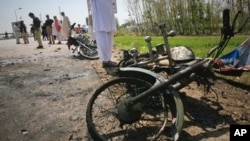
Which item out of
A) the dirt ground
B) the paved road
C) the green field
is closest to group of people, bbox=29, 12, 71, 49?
the green field

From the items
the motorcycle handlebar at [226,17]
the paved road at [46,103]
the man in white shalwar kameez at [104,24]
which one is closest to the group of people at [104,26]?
the man in white shalwar kameez at [104,24]

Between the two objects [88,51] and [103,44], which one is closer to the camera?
[103,44]

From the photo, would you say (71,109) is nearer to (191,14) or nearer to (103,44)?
(103,44)

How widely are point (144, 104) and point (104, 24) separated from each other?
13.3ft

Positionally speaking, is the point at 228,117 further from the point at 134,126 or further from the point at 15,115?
the point at 15,115

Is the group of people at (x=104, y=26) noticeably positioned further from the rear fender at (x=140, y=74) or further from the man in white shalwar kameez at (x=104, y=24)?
the rear fender at (x=140, y=74)

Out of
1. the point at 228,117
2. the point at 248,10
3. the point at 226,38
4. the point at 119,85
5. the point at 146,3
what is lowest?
the point at 228,117

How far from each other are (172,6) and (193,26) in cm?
206

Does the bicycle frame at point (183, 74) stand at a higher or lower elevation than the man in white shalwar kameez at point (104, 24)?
lower

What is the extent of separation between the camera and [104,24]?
684 centimetres

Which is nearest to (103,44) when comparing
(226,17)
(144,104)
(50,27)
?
(226,17)

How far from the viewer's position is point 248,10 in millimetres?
13430

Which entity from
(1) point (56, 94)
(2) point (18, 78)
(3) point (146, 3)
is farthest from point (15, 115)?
(3) point (146, 3)

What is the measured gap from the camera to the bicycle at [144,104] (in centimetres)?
301
